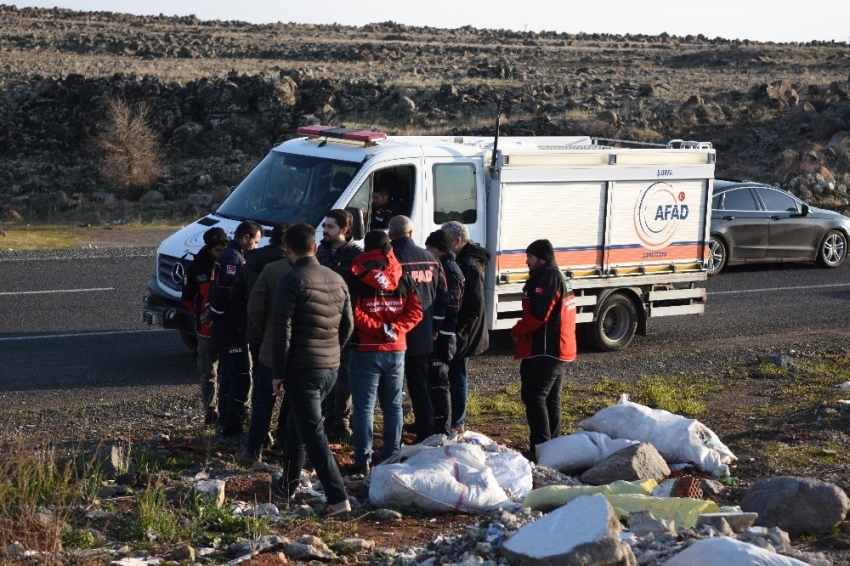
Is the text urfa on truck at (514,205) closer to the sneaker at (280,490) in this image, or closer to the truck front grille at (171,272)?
the truck front grille at (171,272)

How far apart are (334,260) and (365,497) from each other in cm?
187

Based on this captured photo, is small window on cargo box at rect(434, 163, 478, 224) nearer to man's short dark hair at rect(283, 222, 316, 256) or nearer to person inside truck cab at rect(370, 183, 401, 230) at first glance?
person inside truck cab at rect(370, 183, 401, 230)

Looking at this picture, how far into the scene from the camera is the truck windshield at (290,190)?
11.9 meters

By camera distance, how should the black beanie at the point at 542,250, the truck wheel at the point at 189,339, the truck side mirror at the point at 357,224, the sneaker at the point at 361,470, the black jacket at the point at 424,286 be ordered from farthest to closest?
the truck wheel at the point at 189,339 < the truck side mirror at the point at 357,224 < the black beanie at the point at 542,250 < the black jacket at the point at 424,286 < the sneaker at the point at 361,470

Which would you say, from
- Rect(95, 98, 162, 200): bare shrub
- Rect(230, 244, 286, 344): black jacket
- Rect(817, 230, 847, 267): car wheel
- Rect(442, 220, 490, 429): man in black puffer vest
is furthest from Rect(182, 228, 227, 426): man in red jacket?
Rect(95, 98, 162, 200): bare shrub

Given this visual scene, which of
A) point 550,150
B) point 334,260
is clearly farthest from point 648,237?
point 334,260

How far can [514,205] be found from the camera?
40.8ft

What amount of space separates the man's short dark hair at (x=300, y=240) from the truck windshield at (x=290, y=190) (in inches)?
180

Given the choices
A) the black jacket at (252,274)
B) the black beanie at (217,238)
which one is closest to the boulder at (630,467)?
the black jacket at (252,274)

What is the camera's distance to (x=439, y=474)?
7.39 metres

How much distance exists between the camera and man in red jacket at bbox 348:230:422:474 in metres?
8.02

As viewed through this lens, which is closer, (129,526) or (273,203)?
(129,526)

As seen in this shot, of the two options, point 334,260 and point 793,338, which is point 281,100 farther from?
point 334,260

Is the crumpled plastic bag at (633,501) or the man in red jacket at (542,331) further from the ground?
the man in red jacket at (542,331)
